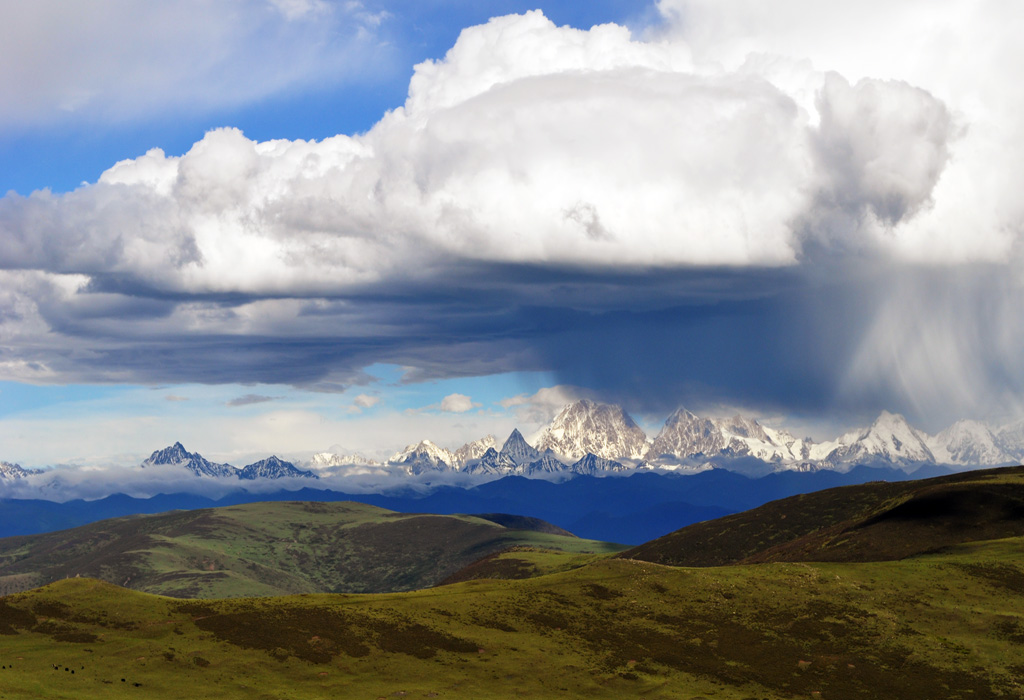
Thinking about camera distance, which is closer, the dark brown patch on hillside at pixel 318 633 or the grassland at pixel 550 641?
the grassland at pixel 550 641

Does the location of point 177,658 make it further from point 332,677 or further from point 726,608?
point 726,608

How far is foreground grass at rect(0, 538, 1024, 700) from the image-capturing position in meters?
129

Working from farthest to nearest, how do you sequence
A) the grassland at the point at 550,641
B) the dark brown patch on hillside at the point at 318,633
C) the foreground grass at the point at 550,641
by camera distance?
the dark brown patch on hillside at the point at 318,633 → the foreground grass at the point at 550,641 → the grassland at the point at 550,641

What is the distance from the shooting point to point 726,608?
171750 millimetres

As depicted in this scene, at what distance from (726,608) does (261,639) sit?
86.8 m

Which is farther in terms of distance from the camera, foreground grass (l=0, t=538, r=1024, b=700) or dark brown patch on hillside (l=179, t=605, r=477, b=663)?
dark brown patch on hillside (l=179, t=605, r=477, b=663)

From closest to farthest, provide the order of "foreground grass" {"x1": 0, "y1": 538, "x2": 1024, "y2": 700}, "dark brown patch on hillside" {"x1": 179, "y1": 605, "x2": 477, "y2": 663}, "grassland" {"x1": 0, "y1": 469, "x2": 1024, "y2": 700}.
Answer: "grassland" {"x1": 0, "y1": 469, "x2": 1024, "y2": 700}
"foreground grass" {"x1": 0, "y1": 538, "x2": 1024, "y2": 700}
"dark brown patch on hillside" {"x1": 179, "y1": 605, "x2": 477, "y2": 663}

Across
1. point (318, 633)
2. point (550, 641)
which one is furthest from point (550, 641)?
point (318, 633)

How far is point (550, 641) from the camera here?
514 ft

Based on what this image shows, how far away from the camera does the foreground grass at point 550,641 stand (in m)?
129

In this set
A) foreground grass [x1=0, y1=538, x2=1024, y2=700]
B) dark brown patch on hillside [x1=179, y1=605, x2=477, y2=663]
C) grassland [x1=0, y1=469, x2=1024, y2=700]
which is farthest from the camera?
dark brown patch on hillside [x1=179, y1=605, x2=477, y2=663]

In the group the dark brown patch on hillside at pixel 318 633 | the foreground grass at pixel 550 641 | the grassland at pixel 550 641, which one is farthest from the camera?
the dark brown patch on hillside at pixel 318 633

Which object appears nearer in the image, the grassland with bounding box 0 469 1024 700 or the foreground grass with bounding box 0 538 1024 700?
the grassland with bounding box 0 469 1024 700

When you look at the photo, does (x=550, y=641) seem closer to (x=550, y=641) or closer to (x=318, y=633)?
(x=550, y=641)
